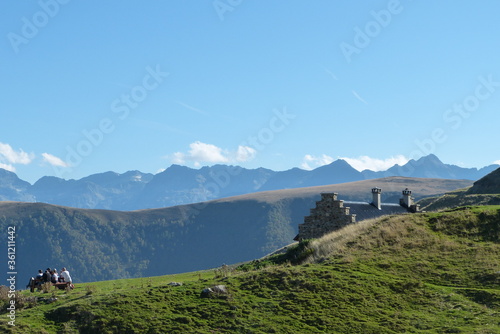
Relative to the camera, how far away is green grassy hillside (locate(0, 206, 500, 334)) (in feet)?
90.2

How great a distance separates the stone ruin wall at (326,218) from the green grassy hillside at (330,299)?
58.9 feet

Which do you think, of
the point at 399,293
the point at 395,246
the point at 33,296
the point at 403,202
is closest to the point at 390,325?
the point at 399,293

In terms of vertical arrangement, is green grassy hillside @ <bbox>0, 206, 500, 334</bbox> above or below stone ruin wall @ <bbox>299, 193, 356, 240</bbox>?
below

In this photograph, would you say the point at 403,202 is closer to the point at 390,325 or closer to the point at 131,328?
the point at 390,325

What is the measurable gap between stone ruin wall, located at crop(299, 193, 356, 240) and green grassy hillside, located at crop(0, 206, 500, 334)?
58.9 feet

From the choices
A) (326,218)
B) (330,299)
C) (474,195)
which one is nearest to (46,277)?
(330,299)

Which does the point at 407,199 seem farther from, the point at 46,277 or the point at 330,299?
the point at 46,277

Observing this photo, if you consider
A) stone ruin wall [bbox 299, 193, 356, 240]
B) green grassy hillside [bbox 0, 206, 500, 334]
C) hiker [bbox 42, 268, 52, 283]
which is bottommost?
green grassy hillside [bbox 0, 206, 500, 334]

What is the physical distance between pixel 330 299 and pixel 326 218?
93.1 ft

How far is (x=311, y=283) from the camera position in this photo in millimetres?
31984

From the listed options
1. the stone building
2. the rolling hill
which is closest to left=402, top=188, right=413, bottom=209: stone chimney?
the stone building

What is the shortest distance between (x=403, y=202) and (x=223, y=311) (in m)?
45.5

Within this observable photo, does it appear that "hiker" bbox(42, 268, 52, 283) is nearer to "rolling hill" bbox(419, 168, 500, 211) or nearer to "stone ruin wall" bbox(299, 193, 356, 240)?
"stone ruin wall" bbox(299, 193, 356, 240)

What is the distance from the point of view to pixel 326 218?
58.6 m
